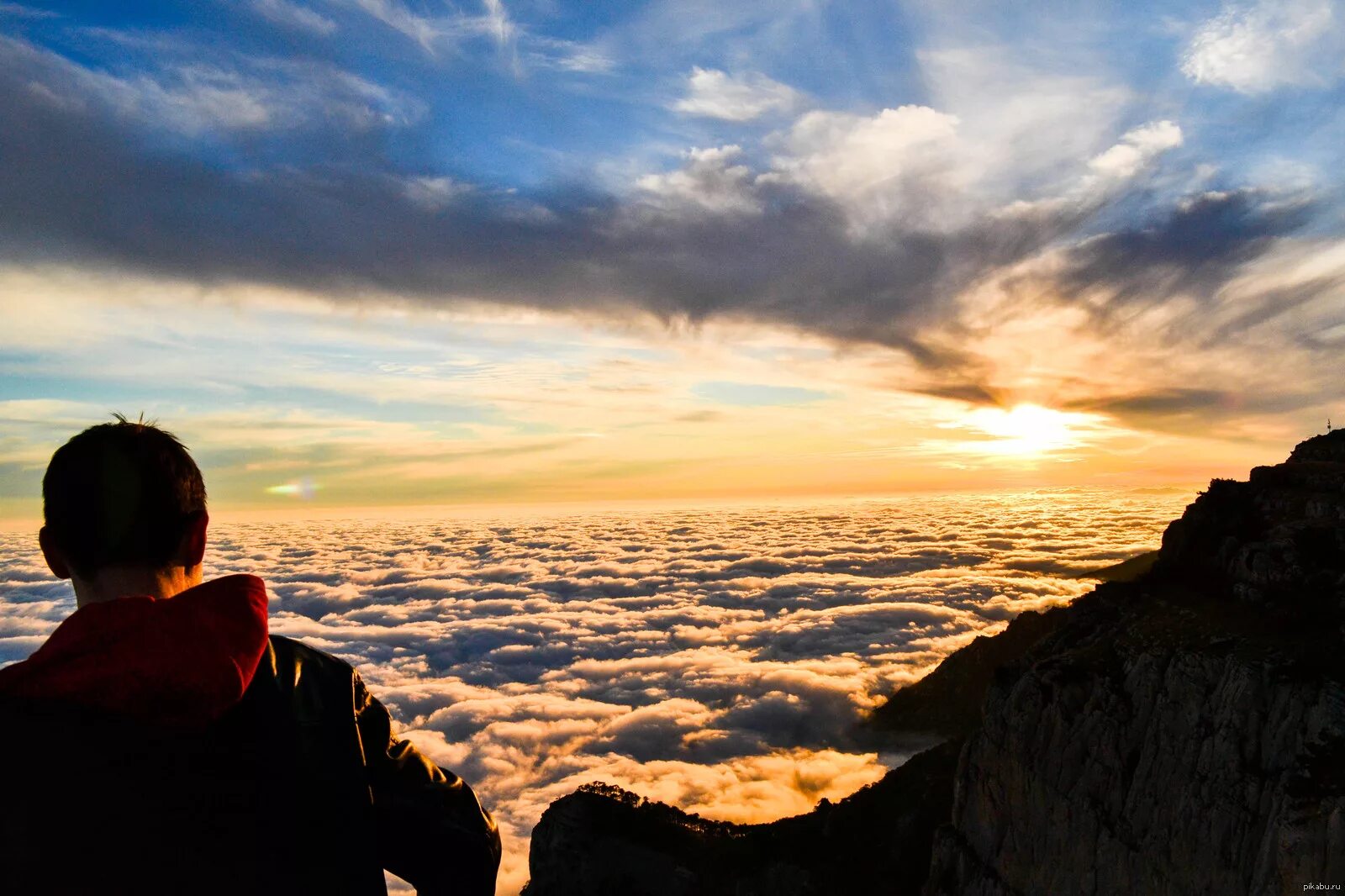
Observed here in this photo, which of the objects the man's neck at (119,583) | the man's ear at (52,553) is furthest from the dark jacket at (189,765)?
the man's ear at (52,553)

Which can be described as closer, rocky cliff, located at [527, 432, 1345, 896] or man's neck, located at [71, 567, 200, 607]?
man's neck, located at [71, 567, 200, 607]

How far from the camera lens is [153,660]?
2.76m

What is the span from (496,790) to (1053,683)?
120 m

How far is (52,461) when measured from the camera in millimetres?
3348

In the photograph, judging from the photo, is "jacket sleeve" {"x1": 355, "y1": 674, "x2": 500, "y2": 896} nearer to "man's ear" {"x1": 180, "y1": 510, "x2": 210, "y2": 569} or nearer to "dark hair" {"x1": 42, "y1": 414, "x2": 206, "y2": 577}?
"man's ear" {"x1": 180, "y1": 510, "x2": 210, "y2": 569}

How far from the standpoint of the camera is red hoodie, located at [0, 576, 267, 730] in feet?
8.87

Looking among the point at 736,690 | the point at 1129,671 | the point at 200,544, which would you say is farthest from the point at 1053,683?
the point at 736,690

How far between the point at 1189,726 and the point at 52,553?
2060 centimetres

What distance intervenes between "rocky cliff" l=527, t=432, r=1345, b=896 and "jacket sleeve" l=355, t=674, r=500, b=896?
54.5 feet

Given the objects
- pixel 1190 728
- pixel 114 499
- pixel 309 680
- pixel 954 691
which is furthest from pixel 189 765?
pixel 954 691

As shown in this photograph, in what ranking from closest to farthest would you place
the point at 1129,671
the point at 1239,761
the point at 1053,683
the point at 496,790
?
the point at 1239,761
the point at 1129,671
the point at 1053,683
the point at 496,790

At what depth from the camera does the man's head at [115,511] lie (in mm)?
3236

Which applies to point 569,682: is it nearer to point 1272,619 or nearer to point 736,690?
point 736,690

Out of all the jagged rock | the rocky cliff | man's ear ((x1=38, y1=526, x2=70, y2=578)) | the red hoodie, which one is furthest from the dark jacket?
the jagged rock
